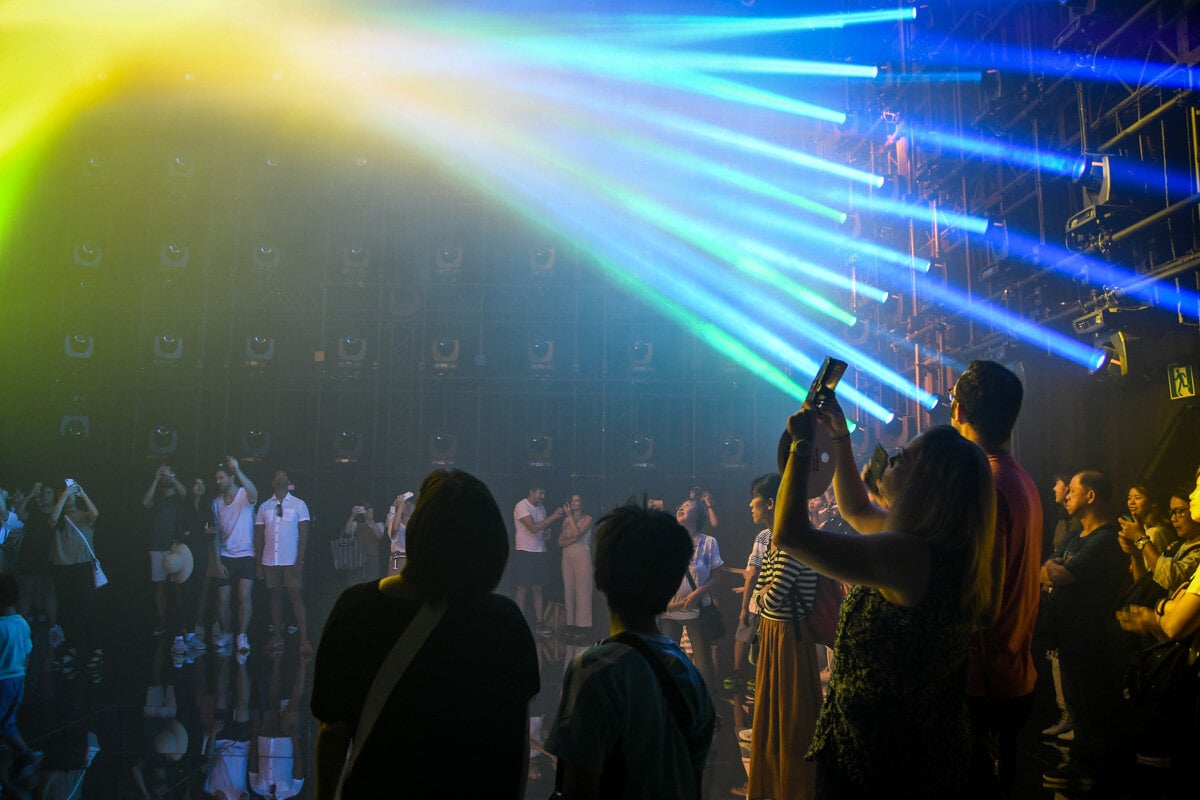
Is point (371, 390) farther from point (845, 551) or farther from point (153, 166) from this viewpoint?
point (845, 551)

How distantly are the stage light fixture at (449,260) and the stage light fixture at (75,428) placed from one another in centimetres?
569

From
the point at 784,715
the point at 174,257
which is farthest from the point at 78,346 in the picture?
the point at 784,715

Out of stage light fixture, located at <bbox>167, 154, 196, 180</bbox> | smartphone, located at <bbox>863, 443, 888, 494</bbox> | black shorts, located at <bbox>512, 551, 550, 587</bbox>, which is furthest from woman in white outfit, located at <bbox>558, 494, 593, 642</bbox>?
stage light fixture, located at <bbox>167, 154, 196, 180</bbox>

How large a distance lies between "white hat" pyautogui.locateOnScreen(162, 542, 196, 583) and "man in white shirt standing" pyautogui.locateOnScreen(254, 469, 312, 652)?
1008 millimetres

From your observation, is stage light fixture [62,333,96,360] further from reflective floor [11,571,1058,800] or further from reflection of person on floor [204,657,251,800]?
reflection of person on floor [204,657,251,800]

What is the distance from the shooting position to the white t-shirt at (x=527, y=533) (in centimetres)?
1038

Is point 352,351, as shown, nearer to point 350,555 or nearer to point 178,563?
point 350,555

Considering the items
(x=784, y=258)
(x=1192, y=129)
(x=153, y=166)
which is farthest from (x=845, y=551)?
(x=153, y=166)

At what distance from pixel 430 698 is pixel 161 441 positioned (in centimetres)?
1258

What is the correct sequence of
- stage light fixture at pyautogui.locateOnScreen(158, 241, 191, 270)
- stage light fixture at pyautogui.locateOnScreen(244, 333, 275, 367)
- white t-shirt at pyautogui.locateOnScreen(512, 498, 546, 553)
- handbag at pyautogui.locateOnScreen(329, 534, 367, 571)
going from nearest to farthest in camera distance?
white t-shirt at pyautogui.locateOnScreen(512, 498, 546, 553), handbag at pyautogui.locateOnScreen(329, 534, 367, 571), stage light fixture at pyautogui.locateOnScreen(244, 333, 275, 367), stage light fixture at pyautogui.locateOnScreen(158, 241, 191, 270)

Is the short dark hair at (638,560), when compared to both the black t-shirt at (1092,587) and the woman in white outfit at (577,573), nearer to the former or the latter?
the black t-shirt at (1092,587)

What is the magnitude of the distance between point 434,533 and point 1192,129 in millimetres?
6147

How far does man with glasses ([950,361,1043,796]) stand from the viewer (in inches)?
97.3

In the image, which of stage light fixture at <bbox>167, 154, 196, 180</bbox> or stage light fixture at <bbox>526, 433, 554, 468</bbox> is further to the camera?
stage light fixture at <bbox>167, 154, 196, 180</bbox>
